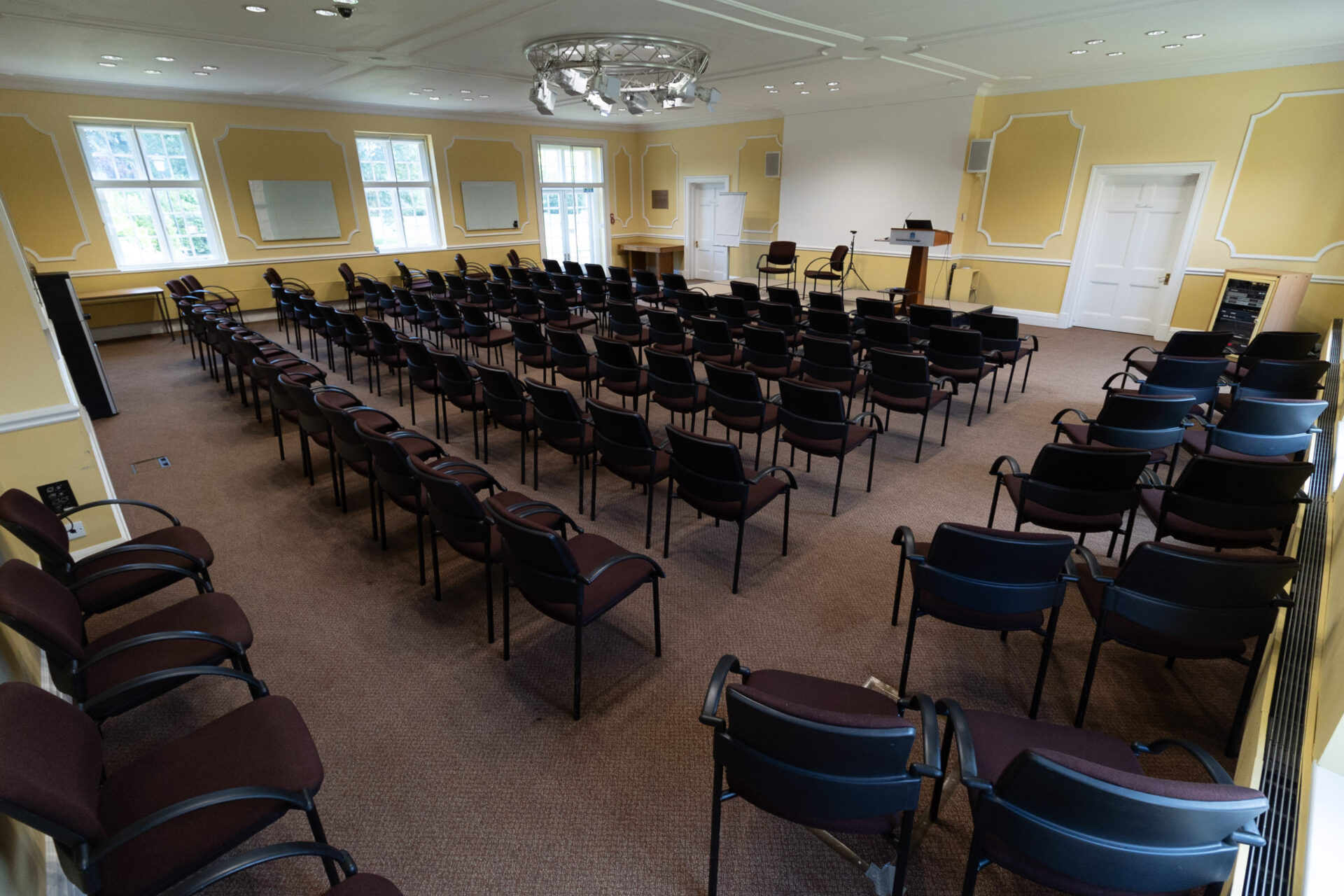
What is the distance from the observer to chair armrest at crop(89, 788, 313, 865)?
1226 mm

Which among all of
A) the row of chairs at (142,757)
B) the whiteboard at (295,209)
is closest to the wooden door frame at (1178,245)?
the row of chairs at (142,757)

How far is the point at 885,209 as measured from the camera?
1050 cm

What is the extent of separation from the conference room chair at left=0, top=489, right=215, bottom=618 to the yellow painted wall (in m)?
10.6

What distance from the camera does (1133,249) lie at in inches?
339

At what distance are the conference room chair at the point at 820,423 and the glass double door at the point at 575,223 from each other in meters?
10.5

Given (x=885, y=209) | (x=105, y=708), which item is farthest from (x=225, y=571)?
(x=885, y=209)

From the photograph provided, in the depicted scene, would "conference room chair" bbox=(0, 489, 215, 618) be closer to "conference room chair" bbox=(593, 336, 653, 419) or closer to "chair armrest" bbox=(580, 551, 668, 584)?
"chair armrest" bbox=(580, 551, 668, 584)

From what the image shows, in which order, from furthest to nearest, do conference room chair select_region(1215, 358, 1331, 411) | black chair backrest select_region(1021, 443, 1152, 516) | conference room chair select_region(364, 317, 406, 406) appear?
conference room chair select_region(364, 317, 406, 406) < conference room chair select_region(1215, 358, 1331, 411) < black chair backrest select_region(1021, 443, 1152, 516)

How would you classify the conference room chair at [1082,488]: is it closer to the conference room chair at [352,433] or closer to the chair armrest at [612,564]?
the chair armrest at [612,564]

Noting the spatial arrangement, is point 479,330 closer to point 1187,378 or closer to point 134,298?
point 1187,378

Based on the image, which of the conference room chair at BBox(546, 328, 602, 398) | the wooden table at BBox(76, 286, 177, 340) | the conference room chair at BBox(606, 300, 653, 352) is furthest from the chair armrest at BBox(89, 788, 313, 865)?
the wooden table at BBox(76, 286, 177, 340)

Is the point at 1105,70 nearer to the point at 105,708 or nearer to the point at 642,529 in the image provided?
the point at 642,529

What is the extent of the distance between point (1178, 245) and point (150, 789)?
36.1 ft

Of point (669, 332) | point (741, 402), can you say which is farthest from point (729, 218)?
point (741, 402)
